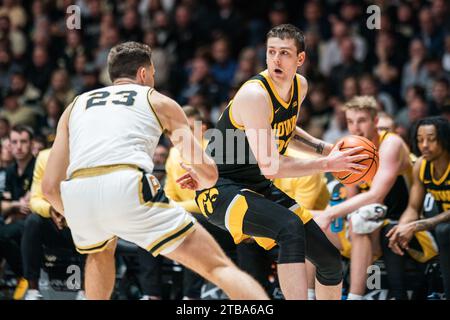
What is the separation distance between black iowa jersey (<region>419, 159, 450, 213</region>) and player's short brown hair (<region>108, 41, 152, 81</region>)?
2.96 meters

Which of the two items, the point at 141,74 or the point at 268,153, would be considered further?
the point at 268,153

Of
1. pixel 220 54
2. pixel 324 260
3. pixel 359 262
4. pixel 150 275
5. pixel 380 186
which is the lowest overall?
pixel 150 275

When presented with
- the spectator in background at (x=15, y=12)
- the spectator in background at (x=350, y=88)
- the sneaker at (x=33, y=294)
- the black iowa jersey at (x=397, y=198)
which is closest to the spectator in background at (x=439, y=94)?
the spectator in background at (x=350, y=88)

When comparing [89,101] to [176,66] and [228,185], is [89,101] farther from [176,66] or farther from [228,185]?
[176,66]

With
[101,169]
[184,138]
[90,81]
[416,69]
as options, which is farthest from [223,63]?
[101,169]

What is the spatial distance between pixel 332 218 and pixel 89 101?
2641mm

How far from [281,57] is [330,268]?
155 centimetres

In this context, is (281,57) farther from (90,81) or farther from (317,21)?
(317,21)

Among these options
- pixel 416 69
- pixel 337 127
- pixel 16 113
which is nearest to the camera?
pixel 337 127

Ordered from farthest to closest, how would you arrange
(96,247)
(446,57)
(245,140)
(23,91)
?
1. (23,91)
2. (446,57)
3. (245,140)
4. (96,247)

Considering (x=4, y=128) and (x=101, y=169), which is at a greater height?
(x=4, y=128)

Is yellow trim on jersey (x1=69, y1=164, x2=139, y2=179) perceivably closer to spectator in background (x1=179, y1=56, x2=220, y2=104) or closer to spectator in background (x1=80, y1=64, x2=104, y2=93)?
spectator in background (x1=179, y1=56, x2=220, y2=104)

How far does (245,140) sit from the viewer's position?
5.82m

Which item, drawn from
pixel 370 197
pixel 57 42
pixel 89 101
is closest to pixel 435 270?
pixel 370 197
